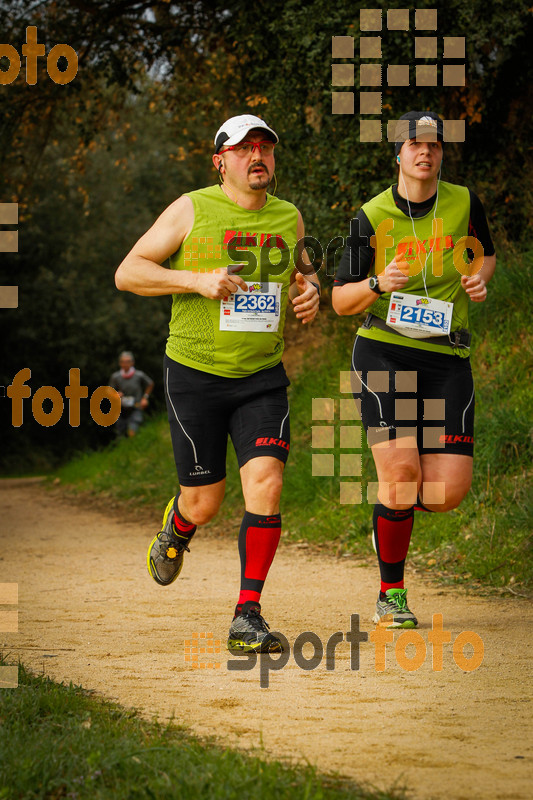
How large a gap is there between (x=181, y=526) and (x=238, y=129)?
208 centimetres

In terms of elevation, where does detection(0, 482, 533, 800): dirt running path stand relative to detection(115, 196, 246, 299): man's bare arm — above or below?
below

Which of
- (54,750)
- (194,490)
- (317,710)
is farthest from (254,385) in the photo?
(54,750)

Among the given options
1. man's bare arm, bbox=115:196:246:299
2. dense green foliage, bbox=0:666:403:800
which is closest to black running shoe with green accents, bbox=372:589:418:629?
man's bare arm, bbox=115:196:246:299

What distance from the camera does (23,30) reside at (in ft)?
46.5

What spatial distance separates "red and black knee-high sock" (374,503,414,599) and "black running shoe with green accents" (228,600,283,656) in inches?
38.2

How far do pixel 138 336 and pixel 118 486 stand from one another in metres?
15.3

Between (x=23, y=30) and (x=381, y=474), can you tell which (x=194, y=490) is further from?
(x=23, y=30)

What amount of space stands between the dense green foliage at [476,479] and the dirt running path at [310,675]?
0.58 m

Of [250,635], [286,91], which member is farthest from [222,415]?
[286,91]

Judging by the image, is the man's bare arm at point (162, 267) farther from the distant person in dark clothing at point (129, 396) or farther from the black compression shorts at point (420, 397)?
the distant person in dark clothing at point (129, 396)

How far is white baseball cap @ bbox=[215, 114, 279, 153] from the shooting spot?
5.04 m

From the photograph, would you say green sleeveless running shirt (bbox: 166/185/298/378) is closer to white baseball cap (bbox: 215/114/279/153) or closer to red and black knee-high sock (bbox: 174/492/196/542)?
white baseball cap (bbox: 215/114/279/153)

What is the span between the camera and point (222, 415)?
17.1ft

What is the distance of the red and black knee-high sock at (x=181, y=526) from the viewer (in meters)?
5.67
